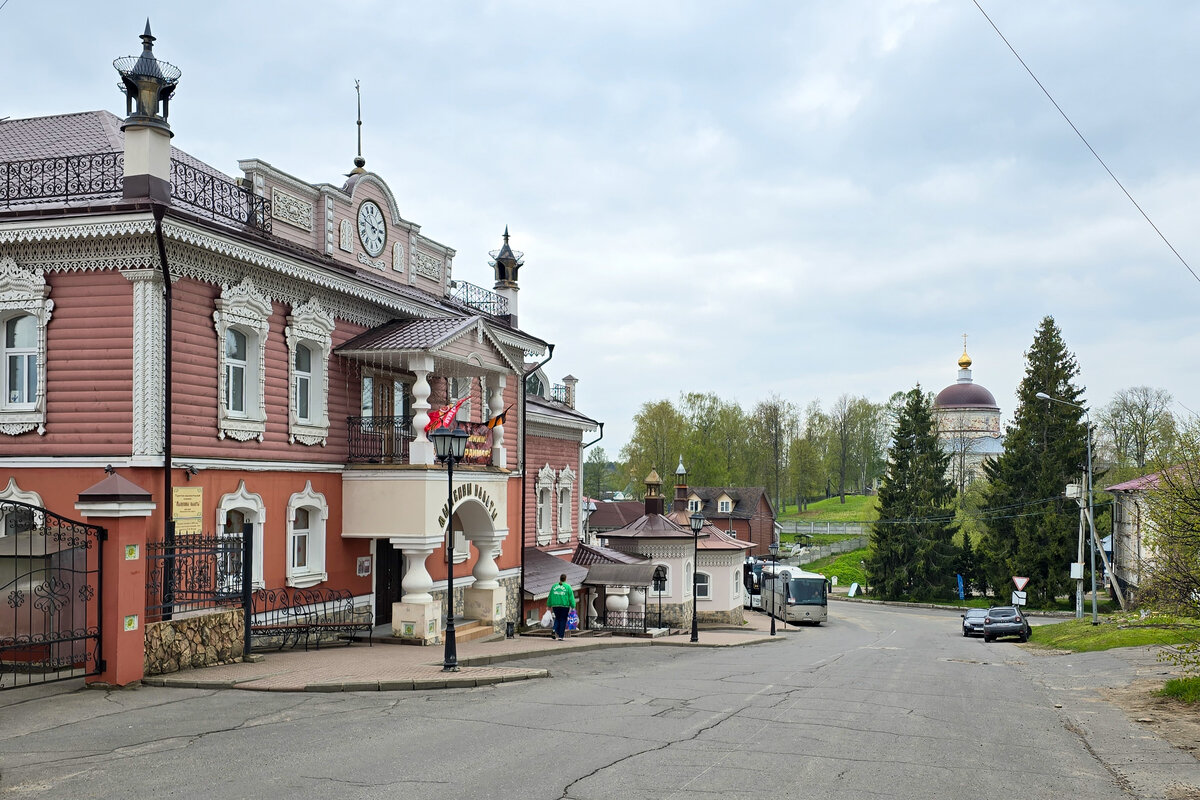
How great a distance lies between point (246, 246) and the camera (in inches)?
640

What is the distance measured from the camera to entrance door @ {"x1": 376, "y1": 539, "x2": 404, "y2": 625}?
21.5 metres

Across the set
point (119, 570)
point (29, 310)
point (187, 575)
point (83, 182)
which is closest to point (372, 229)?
point (83, 182)

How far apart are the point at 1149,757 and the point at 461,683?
8669 millimetres

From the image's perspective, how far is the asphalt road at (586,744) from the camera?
330 inches

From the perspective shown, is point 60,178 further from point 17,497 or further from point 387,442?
point 387,442

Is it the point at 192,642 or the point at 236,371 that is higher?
the point at 236,371

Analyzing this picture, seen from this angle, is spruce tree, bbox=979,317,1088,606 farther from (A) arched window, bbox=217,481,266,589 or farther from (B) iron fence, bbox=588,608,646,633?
(A) arched window, bbox=217,481,266,589

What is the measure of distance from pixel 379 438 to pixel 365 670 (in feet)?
22.8

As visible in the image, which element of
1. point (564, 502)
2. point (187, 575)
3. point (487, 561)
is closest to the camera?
point (187, 575)

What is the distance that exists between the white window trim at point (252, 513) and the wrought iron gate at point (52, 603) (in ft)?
8.00

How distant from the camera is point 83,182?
1559 centimetres

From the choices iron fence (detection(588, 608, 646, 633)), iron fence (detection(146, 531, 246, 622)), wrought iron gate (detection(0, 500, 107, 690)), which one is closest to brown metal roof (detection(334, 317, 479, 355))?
iron fence (detection(146, 531, 246, 622))

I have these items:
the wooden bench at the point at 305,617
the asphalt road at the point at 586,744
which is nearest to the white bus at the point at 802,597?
the wooden bench at the point at 305,617

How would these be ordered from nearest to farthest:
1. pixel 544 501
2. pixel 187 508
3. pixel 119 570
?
pixel 119 570
pixel 187 508
pixel 544 501
